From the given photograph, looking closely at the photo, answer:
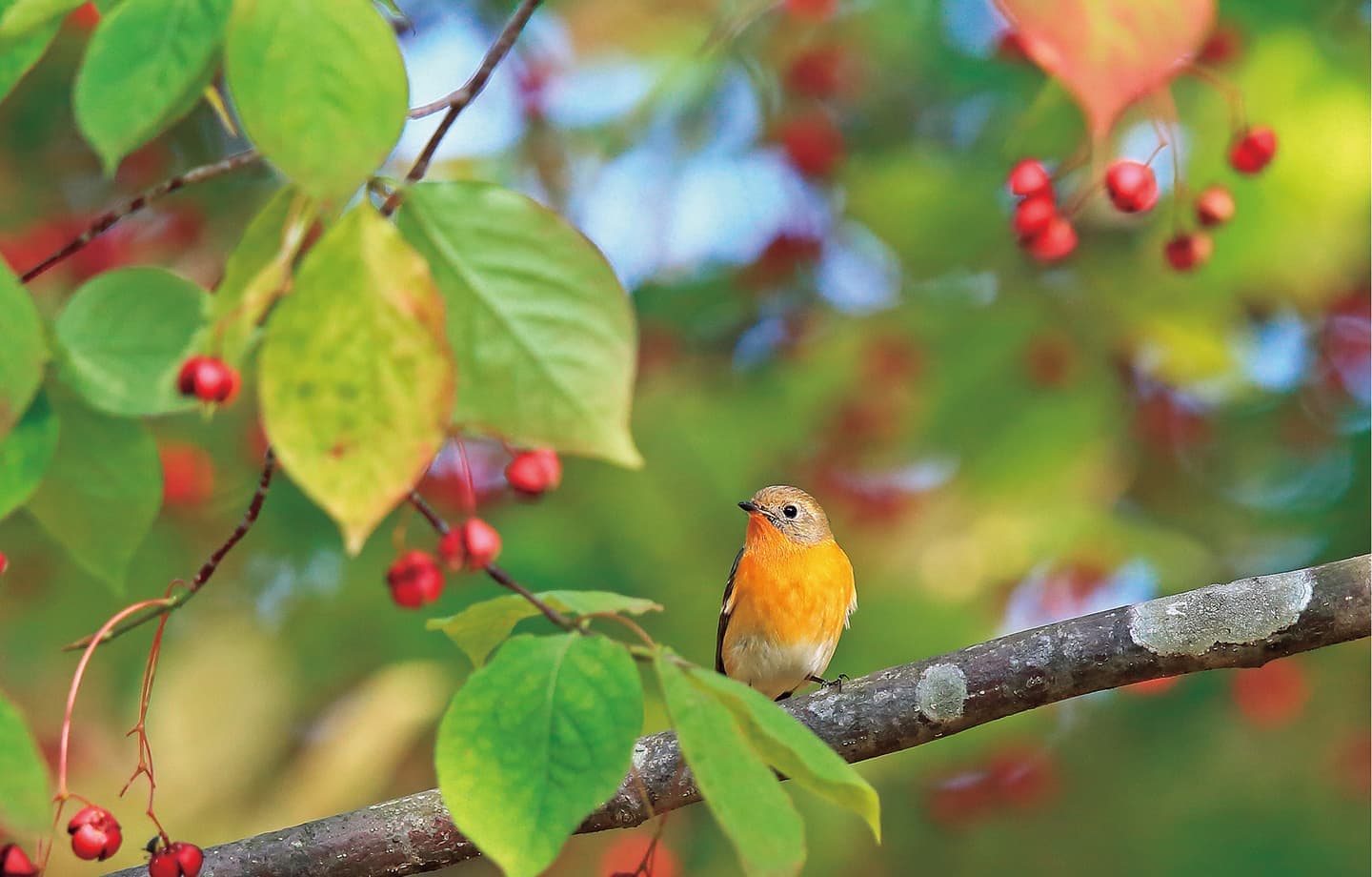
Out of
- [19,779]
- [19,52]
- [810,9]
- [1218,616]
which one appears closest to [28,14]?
[19,52]

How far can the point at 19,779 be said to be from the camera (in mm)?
1185

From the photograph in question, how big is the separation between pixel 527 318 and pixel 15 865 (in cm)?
118

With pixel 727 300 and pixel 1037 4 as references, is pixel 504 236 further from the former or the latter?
pixel 727 300

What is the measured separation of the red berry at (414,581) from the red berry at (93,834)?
1.84 feet

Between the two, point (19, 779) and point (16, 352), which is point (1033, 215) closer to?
point (16, 352)

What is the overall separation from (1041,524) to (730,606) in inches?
56.3

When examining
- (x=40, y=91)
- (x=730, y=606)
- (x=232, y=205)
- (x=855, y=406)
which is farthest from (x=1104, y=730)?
(x=40, y=91)

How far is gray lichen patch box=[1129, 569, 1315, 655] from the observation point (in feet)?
7.34

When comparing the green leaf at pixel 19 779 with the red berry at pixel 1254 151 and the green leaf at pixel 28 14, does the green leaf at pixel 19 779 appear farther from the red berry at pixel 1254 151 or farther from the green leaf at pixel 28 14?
the red berry at pixel 1254 151

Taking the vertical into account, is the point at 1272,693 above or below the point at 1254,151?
below

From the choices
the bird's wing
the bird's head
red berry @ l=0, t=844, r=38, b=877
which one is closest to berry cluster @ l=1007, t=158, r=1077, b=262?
red berry @ l=0, t=844, r=38, b=877

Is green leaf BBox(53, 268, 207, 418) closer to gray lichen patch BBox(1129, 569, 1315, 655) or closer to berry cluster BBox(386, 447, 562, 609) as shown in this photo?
berry cluster BBox(386, 447, 562, 609)

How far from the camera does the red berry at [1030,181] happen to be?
2412mm

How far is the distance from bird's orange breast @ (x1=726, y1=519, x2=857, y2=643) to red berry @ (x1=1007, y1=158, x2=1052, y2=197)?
104 inches
